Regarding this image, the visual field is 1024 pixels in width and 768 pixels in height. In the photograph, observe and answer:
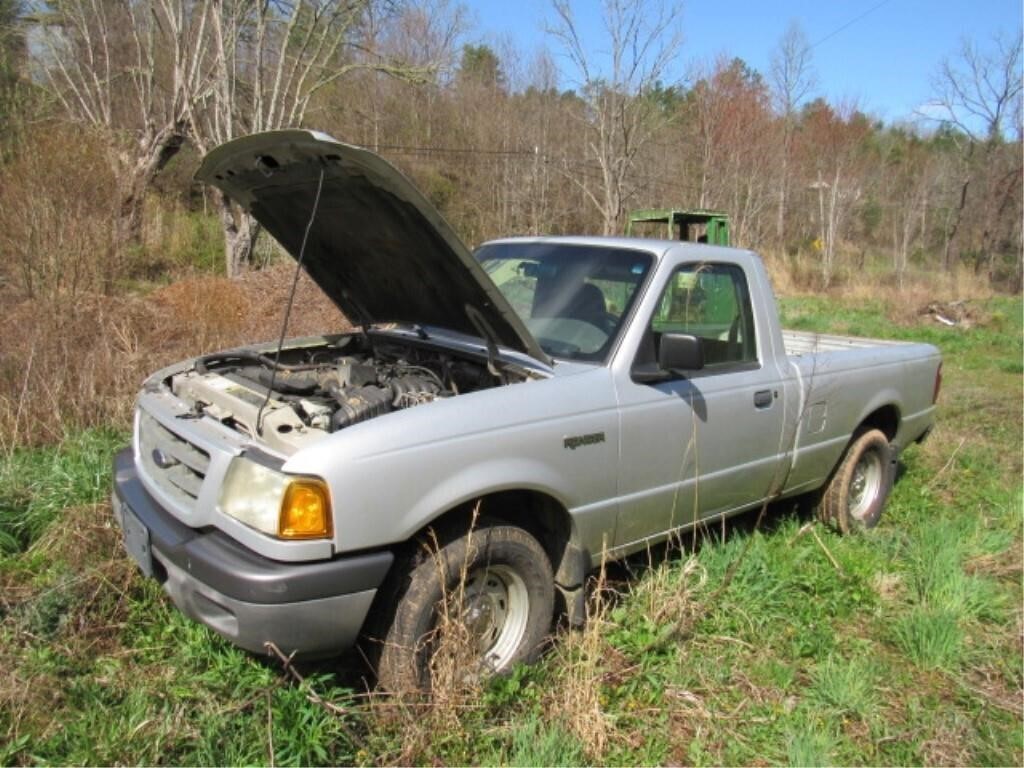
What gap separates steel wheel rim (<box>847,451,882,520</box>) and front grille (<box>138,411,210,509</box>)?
4.21 meters

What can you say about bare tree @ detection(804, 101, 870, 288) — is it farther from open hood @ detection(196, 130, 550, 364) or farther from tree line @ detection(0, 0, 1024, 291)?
open hood @ detection(196, 130, 550, 364)

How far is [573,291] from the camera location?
12.0ft

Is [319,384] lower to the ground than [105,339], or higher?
higher

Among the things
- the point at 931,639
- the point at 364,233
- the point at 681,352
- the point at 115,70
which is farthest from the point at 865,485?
Answer: the point at 115,70

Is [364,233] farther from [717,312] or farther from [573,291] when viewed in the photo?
[717,312]

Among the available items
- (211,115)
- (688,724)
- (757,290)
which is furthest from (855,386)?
(211,115)

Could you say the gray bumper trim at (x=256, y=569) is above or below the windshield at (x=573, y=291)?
below

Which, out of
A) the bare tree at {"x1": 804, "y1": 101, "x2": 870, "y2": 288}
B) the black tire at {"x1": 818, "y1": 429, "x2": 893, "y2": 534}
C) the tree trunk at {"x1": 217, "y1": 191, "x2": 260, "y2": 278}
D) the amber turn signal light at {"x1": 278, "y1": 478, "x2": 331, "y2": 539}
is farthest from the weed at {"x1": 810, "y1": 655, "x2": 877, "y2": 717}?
the bare tree at {"x1": 804, "y1": 101, "x2": 870, "y2": 288}

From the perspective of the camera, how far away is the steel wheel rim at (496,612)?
9.25ft

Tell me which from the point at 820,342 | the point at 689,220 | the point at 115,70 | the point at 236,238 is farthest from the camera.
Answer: the point at 115,70

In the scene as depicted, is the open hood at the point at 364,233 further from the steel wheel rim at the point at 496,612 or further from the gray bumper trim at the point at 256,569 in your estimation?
the gray bumper trim at the point at 256,569

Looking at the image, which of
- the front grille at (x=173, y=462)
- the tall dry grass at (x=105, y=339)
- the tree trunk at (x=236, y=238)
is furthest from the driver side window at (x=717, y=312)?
the tree trunk at (x=236, y=238)

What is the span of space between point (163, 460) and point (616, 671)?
79.0 inches

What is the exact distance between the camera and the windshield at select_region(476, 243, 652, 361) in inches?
135
